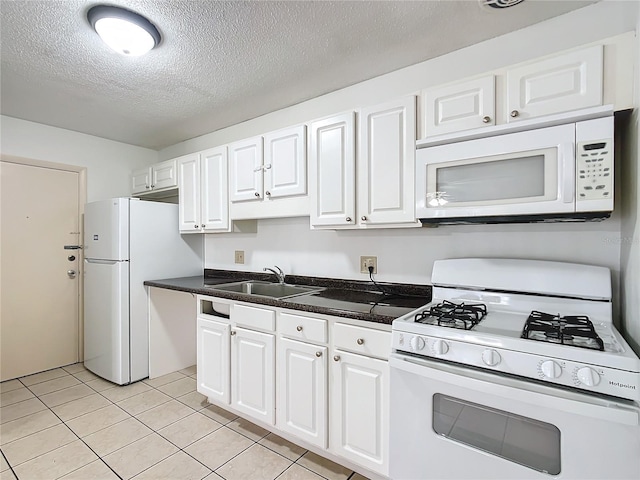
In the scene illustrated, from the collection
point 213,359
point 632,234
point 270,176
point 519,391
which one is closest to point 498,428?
point 519,391

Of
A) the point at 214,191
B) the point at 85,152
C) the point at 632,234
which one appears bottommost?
the point at 632,234

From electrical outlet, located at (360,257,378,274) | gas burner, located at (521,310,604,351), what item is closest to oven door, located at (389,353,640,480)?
gas burner, located at (521,310,604,351)

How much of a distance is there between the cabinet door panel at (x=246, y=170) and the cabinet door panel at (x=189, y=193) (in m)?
0.44

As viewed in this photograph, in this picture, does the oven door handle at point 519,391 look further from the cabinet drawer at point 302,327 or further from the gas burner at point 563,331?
the cabinet drawer at point 302,327

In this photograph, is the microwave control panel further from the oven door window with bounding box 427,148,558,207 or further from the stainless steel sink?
the stainless steel sink

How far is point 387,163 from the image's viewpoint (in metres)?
1.84

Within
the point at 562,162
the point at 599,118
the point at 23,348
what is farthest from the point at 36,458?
the point at 599,118

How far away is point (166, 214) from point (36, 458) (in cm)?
190

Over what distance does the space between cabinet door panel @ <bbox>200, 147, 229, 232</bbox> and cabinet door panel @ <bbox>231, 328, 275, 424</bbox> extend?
1003 millimetres

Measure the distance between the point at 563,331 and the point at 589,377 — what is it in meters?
0.24

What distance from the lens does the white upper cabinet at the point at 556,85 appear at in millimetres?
1307

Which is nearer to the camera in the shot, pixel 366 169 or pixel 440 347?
pixel 440 347

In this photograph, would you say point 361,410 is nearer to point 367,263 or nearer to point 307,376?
point 307,376

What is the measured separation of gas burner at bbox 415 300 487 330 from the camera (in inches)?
52.4
